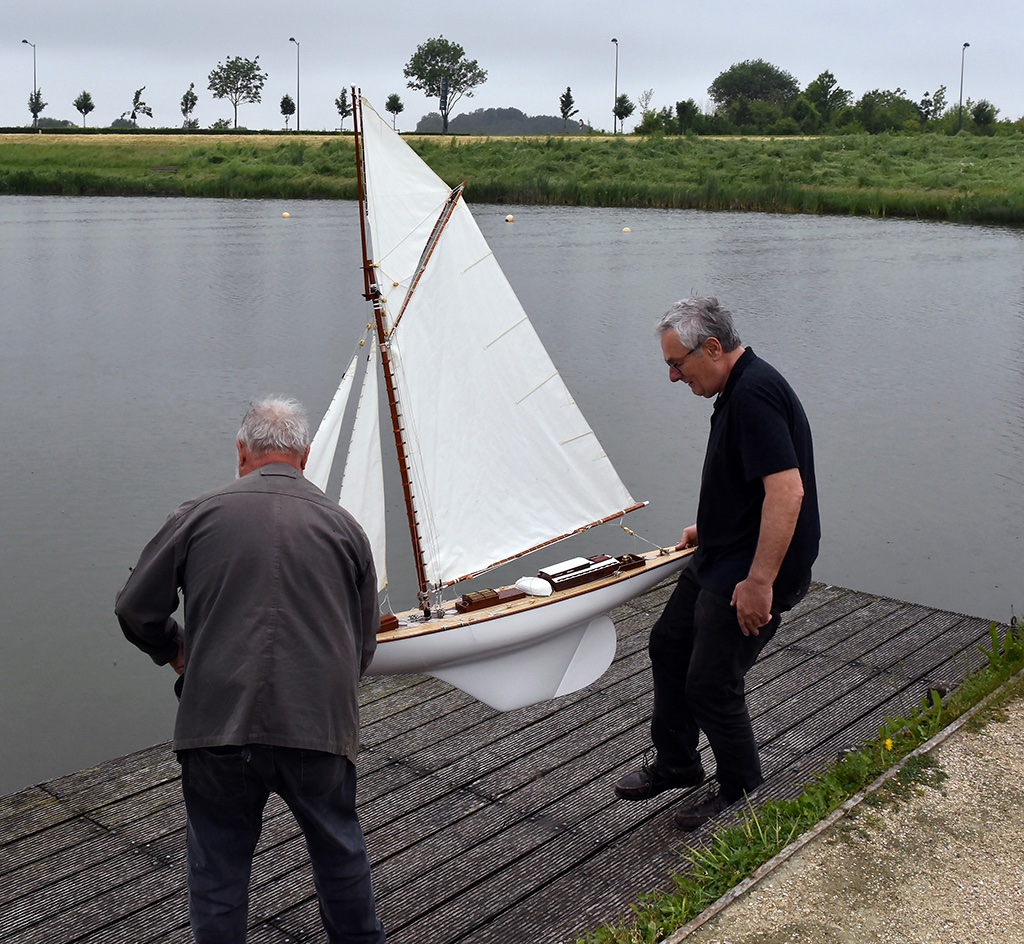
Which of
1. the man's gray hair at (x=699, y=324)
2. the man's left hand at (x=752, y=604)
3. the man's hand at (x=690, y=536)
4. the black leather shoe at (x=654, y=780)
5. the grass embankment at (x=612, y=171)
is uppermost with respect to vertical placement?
the grass embankment at (x=612, y=171)

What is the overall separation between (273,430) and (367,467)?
260 centimetres

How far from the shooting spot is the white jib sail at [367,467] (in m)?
5.63

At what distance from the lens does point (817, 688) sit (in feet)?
18.4

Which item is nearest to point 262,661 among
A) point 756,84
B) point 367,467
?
point 367,467

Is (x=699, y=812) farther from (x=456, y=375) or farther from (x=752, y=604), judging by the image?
(x=456, y=375)

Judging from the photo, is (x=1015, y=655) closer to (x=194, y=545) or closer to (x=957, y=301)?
(x=194, y=545)

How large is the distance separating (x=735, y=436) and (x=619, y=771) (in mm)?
1707

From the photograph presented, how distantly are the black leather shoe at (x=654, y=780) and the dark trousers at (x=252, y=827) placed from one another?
152 centimetres

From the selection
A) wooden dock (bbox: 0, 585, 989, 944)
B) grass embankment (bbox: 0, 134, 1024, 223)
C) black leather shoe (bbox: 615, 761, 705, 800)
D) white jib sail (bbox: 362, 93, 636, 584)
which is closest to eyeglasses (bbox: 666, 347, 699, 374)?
black leather shoe (bbox: 615, 761, 705, 800)

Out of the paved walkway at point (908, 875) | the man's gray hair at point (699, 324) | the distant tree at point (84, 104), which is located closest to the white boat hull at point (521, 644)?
the paved walkway at point (908, 875)

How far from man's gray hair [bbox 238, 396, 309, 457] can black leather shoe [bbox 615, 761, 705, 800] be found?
6.67 feet

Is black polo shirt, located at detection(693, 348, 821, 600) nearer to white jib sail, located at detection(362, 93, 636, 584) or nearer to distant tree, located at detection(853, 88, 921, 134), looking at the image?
white jib sail, located at detection(362, 93, 636, 584)

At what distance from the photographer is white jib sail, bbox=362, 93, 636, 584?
5.93 metres

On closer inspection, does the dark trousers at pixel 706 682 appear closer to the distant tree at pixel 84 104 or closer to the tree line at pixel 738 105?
the tree line at pixel 738 105
